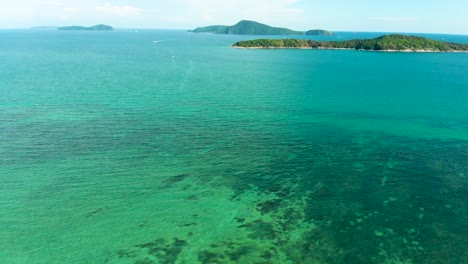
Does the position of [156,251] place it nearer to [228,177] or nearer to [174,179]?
[174,179]

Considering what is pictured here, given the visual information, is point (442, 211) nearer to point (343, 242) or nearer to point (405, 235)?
point (405, 235)

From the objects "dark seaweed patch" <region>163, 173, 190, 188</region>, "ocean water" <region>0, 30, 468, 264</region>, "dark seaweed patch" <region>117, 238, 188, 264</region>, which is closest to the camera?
"dark seaweed patch" <region>117, 238, 188, 264</region>

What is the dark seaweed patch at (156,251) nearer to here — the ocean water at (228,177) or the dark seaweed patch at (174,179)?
the ocean water at (228,177)

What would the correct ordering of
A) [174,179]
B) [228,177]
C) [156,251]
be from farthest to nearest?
[228,177] → [174,179] → [156,251]

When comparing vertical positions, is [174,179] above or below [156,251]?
above

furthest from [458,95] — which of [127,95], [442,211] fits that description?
[127,95]

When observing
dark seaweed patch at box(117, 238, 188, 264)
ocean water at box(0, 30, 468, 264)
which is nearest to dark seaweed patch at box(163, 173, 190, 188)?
ocean water at box(0, 30, 468, 264)

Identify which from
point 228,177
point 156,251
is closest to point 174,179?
point 228,177

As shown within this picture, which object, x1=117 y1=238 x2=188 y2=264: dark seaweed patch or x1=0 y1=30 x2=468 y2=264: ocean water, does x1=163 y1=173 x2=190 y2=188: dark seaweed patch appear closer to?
x1=0 y1=30 x2=468 y2=264: ocean water
